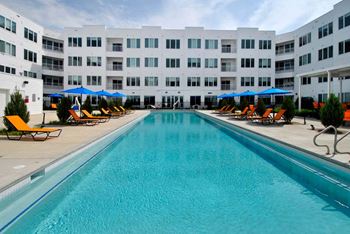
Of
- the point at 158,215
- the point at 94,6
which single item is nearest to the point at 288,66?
the point at 94,6

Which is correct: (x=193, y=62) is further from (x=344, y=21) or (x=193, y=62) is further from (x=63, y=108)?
(x=63, y=108)

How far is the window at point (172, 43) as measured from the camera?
1811 inches

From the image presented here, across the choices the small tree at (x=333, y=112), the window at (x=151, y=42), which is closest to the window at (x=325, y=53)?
the window at (x=151, y=42)

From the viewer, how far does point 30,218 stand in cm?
442

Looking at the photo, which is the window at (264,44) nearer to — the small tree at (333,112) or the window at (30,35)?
the window at (30,35)

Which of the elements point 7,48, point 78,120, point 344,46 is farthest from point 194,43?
point 78,120

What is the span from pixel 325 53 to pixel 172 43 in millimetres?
22220

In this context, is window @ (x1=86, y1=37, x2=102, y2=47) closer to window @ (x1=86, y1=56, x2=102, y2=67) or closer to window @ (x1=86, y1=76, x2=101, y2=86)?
window @ (x1=86, y1=56, x2=102, y2=67)

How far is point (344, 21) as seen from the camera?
30.6 metres

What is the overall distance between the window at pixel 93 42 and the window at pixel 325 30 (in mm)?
31276

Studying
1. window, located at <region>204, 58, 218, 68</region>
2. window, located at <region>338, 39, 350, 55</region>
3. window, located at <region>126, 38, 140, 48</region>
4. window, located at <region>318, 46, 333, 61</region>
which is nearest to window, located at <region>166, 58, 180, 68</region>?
window, located at <region>204, 58, 218, 68</region>

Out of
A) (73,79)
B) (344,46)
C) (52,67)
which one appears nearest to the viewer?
(344,46)

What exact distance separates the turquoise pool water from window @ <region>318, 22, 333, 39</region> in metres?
31.6

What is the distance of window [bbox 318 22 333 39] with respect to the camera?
110 feet
